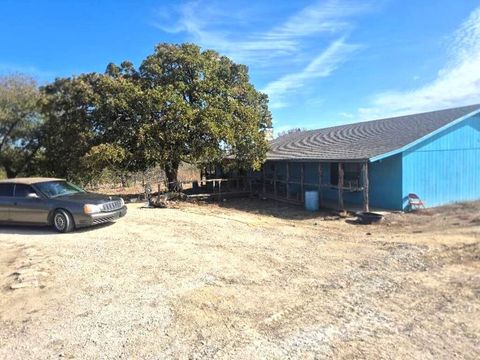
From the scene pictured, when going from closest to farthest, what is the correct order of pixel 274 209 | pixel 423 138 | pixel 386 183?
pixel 423 138 → pixel 386 183 → pixel 274 209

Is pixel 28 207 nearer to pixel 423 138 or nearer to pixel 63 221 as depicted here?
pixel 63 221

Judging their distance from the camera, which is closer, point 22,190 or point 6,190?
point 22,190

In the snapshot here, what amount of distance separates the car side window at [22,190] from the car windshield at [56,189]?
21cm

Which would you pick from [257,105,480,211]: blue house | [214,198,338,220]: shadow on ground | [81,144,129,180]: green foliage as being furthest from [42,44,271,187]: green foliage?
[257,105,480,211]: blue house

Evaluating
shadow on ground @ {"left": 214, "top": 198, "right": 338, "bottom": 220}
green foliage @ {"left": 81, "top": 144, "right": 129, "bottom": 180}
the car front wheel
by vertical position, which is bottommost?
shadow on ground @ {"left": 214, "top": 198, "right": 338, "bottom": 220}

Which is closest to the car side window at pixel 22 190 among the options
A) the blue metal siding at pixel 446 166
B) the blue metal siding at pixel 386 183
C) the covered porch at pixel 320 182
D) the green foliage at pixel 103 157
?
the green foliage at pixel 103 157

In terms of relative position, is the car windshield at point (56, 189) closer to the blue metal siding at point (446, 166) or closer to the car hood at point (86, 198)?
the car hood at point (86, 198)

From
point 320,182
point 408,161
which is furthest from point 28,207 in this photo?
point 408,161

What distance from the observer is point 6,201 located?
11172 millimetres

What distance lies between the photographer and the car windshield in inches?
436

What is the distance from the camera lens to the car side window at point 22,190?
11.1 m

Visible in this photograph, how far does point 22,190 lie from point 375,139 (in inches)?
534

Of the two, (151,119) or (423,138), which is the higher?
(151,119)

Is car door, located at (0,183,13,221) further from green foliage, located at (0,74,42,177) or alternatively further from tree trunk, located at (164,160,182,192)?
green foliage, located at (0,74,42,177)
